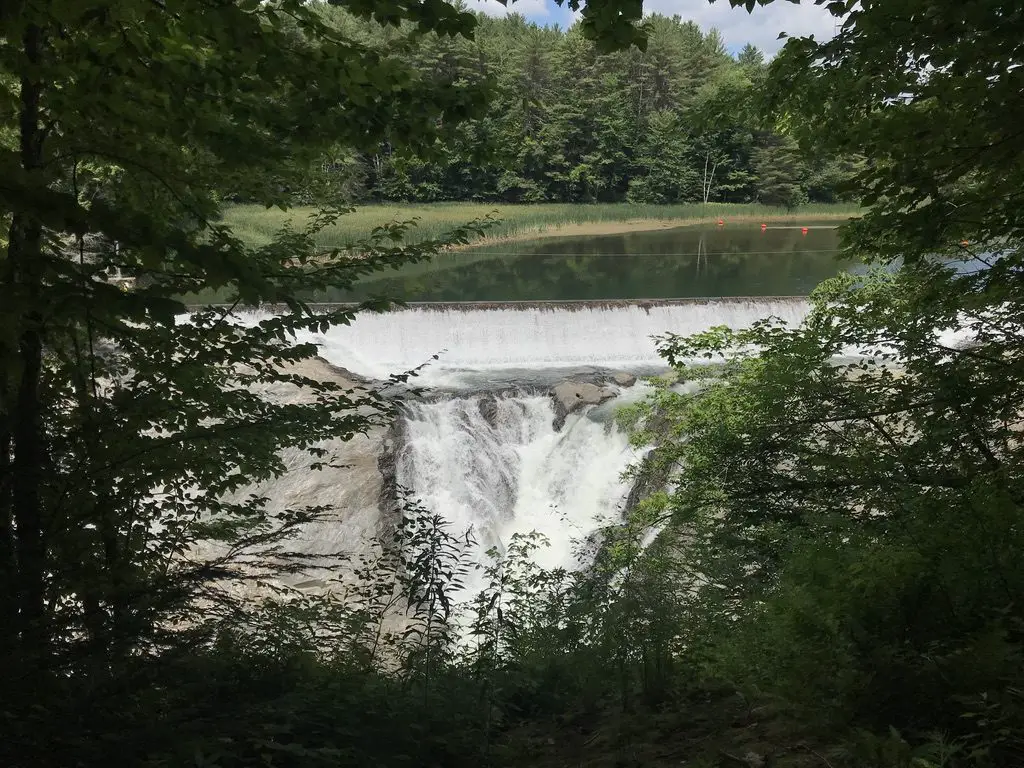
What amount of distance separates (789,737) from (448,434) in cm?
933

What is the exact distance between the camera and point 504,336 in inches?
618

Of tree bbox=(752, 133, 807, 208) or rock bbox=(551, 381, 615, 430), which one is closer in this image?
rock bbox=(551, 381, 615, 430)

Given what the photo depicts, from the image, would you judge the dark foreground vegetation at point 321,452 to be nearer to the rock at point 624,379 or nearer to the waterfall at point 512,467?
the waterfall at point 512,467

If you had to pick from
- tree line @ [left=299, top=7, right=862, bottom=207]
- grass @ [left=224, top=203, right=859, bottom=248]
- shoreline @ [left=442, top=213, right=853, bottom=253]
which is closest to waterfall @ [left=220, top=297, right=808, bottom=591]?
grass @ [left=224, top=203, right=859, bottom=248]

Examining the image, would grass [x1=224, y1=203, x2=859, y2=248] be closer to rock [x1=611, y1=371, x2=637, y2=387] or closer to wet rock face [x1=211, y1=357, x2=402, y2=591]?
rock [x1=611, y1=371, x2=637, y2=387]

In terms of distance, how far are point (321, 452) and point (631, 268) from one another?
21577mm

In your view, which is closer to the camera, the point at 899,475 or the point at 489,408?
the point at 899,475

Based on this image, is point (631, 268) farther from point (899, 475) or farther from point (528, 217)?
point (899, 475)

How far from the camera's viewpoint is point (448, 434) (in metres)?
11.6

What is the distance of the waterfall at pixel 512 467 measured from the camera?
35.5 feet

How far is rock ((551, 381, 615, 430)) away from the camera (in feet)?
40.4

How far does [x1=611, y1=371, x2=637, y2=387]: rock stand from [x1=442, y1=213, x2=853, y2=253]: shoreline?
521 inches

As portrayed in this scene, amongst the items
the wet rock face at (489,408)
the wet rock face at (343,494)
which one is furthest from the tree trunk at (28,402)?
the wet rock face at (489,408)

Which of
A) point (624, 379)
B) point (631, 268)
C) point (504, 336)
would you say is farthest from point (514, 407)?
point (631, 268)
